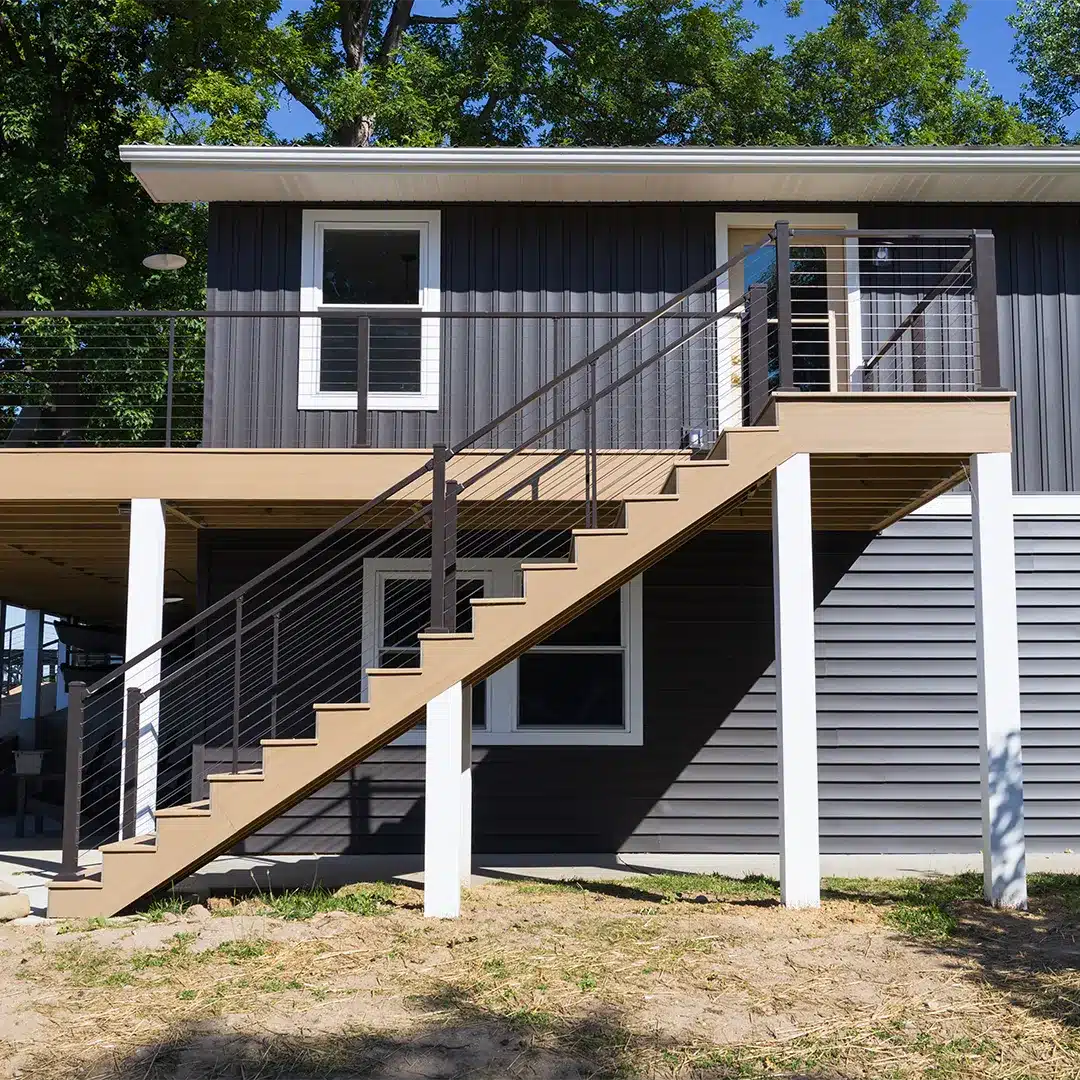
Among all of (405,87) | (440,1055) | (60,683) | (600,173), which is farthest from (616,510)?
(60,683)

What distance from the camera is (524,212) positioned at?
10.5 metres

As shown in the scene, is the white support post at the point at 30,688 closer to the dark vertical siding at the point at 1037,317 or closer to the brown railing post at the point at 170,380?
the brown railing post at the point at 170,380

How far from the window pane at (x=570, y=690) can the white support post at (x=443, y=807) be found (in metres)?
2.94

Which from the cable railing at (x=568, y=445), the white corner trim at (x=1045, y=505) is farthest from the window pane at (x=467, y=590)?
the white corner trim at (x=1045, y=505)

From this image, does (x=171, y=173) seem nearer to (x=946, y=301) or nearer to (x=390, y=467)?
(x=390, y=467)

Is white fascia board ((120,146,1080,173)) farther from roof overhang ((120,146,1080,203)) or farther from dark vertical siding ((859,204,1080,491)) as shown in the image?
dark vertical siding ((859,204,1080,491))

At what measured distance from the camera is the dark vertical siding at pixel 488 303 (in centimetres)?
1016

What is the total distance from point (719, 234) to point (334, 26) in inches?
584

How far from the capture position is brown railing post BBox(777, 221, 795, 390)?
7637 mm

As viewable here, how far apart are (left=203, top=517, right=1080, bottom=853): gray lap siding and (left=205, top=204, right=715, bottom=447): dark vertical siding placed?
4.22ft

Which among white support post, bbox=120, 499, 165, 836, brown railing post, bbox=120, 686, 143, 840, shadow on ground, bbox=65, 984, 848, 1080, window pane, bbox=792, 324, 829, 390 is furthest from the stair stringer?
window pane, bbox=792, 324, 829, 390

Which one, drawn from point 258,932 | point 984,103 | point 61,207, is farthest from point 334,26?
point 258,932

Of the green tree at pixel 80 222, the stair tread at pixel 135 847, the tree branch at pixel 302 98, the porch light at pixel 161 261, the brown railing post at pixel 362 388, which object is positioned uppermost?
the tree branch at pixel 302 98

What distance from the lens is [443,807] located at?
7.30 meters
